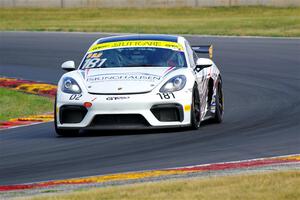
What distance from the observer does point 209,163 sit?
33.0 ft

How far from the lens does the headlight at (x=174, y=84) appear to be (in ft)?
41.8

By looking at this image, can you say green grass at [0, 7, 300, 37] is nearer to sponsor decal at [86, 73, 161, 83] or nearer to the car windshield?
the car windshield

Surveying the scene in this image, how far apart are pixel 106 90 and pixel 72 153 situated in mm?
1611

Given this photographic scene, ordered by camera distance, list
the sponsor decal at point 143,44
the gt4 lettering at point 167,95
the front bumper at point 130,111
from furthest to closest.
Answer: the sponsor decal at point 143,44, the gt4 lettering at point 167,95, the front bumper at point 130,111

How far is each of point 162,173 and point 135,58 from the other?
4428 mm

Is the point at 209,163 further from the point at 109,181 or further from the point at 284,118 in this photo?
the point at 284,118

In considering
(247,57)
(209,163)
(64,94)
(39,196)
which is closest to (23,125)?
(64,94)

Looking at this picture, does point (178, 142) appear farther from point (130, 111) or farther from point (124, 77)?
point (124, 77)

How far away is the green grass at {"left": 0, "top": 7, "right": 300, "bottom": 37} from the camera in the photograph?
3559 cm

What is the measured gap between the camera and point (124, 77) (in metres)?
13.0

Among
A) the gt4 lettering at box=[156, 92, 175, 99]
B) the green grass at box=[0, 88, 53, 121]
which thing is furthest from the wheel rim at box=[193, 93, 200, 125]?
the green grass at box=[0, 88, 53, 121]

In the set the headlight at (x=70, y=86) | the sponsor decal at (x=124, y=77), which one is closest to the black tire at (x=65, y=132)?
the headlight at (x=70, y=86)

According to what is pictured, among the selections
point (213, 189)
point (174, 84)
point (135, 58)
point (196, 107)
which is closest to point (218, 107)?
point (196, 107)

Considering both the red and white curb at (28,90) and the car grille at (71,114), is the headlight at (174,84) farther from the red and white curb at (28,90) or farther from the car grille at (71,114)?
the red and white curb at (28,90)
